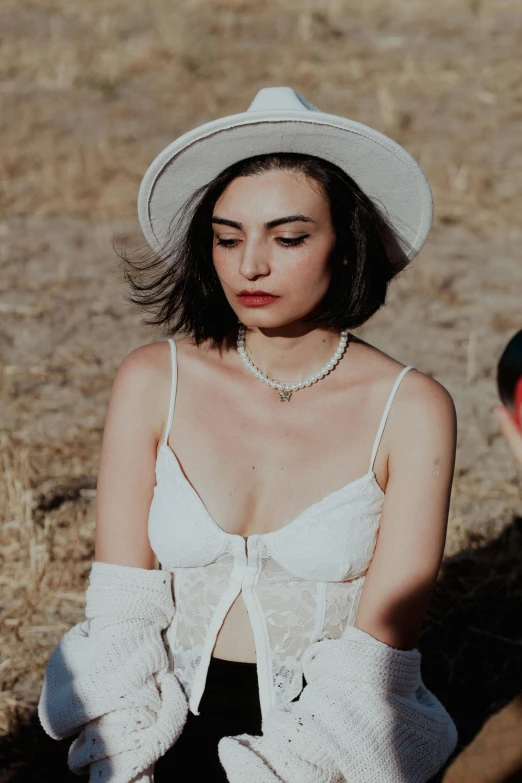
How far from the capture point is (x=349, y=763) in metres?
2.48

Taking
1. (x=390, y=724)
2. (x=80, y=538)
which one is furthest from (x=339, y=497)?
(x=80, y=538)

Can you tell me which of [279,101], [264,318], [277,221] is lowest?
[264,318]

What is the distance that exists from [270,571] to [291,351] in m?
0.61

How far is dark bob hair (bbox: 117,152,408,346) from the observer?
9.48 ft

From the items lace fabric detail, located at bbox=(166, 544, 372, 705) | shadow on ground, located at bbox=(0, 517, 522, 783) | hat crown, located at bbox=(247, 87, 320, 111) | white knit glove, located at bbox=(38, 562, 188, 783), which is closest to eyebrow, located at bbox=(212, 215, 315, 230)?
hat crown, located at bbox=(247, 87, 320, 111)

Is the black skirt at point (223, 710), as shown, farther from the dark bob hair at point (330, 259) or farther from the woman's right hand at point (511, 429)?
the woman's right hand at point (511, 429)

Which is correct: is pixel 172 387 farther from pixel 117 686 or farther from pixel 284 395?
pixel 117 686

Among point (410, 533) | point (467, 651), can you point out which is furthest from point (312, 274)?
point (467, 651)

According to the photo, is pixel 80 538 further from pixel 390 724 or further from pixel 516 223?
pixel 516 223

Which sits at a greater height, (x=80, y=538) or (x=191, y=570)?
(x=191, y=570)

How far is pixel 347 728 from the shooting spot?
2510 millimetres

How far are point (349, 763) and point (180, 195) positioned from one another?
1543 millimetres

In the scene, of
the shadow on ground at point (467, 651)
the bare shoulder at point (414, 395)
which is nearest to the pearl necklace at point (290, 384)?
the bare shoulder at point (414, 395)

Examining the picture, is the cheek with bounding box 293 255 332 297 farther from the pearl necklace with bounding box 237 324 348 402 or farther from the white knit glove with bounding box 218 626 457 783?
the white knit glove with bounding box 218 626 457 783
